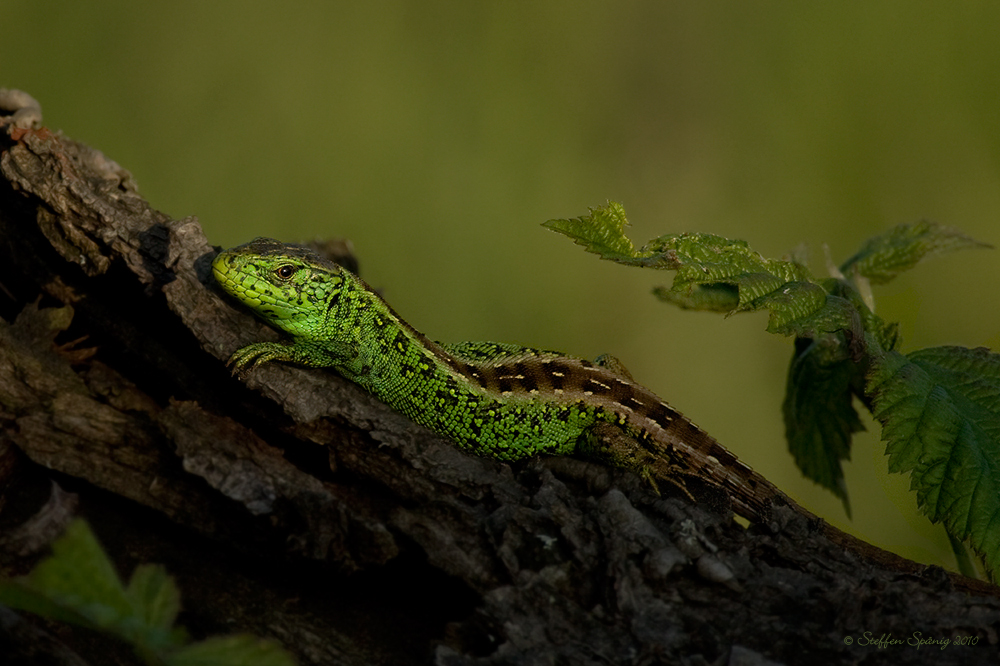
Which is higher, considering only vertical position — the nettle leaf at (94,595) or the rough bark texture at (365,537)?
the rough bark texture at (365,537)

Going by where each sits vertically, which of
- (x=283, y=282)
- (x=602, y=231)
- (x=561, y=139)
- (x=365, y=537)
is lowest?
(x=365, y=537)

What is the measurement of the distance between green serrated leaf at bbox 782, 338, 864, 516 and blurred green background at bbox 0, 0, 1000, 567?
3302 mm

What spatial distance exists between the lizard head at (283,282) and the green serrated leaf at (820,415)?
2604 millimetres

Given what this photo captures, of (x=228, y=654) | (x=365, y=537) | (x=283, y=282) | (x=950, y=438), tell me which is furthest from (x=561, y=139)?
(x=228, y=654)

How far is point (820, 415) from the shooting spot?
13.5 feet

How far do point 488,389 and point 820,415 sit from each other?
1.82 meters

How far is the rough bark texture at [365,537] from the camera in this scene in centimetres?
268

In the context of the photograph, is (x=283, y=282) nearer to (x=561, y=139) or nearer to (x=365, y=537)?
(x=365, y=537)

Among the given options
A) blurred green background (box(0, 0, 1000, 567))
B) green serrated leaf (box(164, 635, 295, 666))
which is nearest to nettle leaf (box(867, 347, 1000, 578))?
green serrated leaf (box(164, 635, 295, 666))

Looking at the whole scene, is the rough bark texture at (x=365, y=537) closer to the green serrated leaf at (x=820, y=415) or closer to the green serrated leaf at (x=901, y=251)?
the green serrated leaf at (x=820, y=415)

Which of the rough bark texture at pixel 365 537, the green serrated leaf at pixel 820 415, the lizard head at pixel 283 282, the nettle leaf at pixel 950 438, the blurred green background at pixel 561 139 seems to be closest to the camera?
the rough bark texture at pixel 365 537

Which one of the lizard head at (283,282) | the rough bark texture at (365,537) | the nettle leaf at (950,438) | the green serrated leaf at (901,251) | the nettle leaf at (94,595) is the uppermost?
the green serrated leaf at (901,251)

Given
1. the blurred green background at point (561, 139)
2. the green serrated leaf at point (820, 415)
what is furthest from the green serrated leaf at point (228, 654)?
the blurred green background at point (561, 139)

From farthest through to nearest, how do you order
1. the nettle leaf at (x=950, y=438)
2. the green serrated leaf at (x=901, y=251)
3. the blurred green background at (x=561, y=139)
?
the blurred green background at (x=561, y=139), the green serrated leaf at (x=901, y=251), the nettle leaf at (x=950, y=438)
